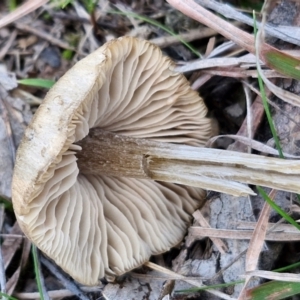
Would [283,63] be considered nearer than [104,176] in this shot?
Yes

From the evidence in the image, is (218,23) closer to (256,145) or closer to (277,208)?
(256,145)

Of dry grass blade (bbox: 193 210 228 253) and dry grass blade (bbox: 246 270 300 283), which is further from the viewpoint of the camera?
dry grass blade (bbox: 193 210 228 253)

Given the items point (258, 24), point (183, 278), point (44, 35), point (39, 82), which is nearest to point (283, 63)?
point (258, 24)

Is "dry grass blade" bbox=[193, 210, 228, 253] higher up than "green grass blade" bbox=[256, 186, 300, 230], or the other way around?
"green grass blade" bbox=[256, 186, 300, 230]

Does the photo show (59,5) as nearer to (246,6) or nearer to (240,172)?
(246,6)

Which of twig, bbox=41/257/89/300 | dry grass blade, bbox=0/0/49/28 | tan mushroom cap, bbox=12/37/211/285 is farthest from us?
dry grass blade, bbox=0/0/49/28

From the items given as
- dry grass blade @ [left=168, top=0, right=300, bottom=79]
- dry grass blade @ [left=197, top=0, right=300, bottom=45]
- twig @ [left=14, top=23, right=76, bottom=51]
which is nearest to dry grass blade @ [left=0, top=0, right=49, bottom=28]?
twig @ [left=14, top=23, right=76, bottom=51]

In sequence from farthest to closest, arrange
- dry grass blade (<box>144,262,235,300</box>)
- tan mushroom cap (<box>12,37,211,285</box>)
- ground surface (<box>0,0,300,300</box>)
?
ground surface (<box>0,0,300,300</box>), dry grass blade (<box>144,262,235,300</box>), tan mushroom cap (<box>12,37,211,285</box>)

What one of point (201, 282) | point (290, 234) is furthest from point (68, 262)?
point (290, 234)

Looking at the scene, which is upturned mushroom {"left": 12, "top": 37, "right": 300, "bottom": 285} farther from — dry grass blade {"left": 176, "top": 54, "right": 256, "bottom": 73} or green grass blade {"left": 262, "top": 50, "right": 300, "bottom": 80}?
green grass blade {"left": 262, "top": 50, "right": 300, "bottom": 80}
